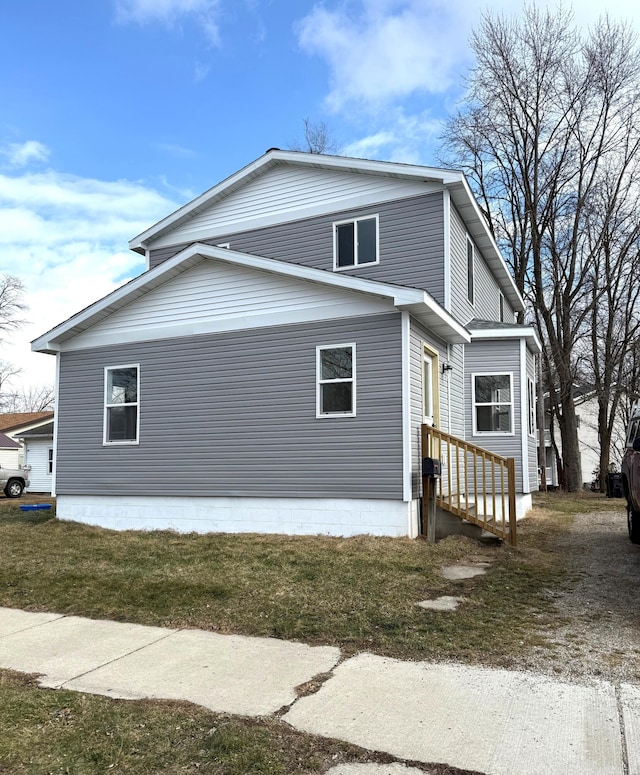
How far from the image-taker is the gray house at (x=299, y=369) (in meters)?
10.1

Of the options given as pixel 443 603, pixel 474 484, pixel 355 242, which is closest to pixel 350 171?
pixel 355 242

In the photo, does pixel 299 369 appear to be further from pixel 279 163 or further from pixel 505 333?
pixel 279 163

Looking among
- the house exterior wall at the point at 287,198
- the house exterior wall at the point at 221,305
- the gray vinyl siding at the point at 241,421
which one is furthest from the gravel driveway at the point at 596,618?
the house exterior wall at the point at 287,198

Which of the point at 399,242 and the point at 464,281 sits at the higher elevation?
the point at 399,242

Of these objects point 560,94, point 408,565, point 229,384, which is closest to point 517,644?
point 408,565

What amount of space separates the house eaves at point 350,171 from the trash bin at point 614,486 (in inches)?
334

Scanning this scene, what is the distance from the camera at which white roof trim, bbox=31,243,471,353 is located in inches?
385

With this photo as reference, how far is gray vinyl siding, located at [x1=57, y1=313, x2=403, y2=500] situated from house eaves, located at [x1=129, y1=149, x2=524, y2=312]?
413 centimetres

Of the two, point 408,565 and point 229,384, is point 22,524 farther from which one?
point 408,565

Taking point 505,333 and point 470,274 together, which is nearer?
point 505,333

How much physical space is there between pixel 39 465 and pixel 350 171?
2227cm

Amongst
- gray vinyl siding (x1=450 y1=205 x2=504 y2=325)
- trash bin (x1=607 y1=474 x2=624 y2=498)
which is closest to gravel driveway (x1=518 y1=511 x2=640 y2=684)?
gray vinyl siding (x1=450 y1=205 x2=504 y2=325)

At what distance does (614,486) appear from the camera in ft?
71.1

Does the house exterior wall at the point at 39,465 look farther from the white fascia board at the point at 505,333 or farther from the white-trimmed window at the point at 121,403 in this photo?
the white fascia board at the point at 505,333
